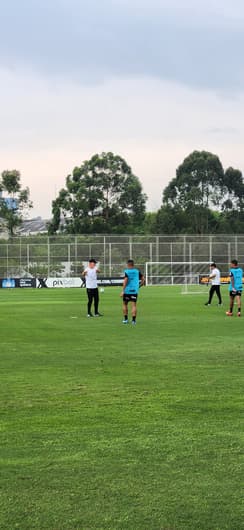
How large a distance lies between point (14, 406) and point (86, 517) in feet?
11.3

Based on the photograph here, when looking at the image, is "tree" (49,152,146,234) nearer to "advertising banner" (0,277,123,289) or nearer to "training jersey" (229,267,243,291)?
"advertising banner" (0,277,123,289)

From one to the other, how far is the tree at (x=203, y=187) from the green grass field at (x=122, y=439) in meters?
67.9

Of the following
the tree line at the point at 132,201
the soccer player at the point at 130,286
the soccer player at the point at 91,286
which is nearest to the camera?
the soccer player at the point at 130,286

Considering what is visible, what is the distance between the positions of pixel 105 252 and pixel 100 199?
15.3m


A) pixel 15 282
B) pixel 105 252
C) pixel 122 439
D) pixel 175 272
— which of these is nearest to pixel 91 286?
pixel 122 439

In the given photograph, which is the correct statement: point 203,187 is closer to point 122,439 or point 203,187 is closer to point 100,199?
point 100,199

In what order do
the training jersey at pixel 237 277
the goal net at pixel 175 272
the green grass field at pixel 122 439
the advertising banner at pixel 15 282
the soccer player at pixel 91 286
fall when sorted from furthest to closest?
the goal net at pixel 175 272
the advertising banner at pixel 15 282
the training jersey at pixel 237 277
the soccer player at pixel 91 286
the green grass field at pixel 122 439

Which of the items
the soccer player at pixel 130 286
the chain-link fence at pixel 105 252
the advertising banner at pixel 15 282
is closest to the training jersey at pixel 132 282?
the soccer player at pixel 130 286

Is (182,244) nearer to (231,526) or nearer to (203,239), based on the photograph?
(203,239)

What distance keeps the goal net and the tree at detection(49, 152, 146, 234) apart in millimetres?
13809

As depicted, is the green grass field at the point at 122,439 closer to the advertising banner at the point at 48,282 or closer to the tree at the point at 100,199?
the advertising banner at the point at 48,282

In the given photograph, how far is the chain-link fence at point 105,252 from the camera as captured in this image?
58.8 meters

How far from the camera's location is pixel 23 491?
489 centimetres

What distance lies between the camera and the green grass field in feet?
14.9
